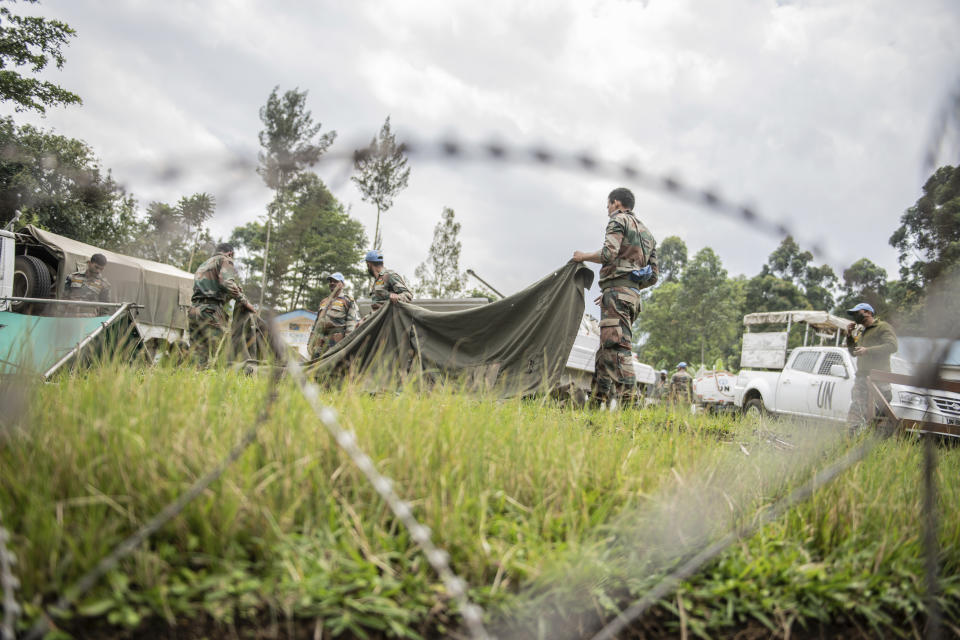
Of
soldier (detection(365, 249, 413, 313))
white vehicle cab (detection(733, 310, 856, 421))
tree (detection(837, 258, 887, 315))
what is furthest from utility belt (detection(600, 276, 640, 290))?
tree (detection(837, 258, 887, 315))

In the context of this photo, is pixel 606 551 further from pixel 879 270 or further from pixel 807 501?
pixel 879 270

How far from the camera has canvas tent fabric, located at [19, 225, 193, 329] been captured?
9.80 meters

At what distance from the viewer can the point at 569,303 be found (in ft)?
17.2

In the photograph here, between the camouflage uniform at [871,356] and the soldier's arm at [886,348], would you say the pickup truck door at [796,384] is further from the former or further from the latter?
the soldier's arm at [886,348]

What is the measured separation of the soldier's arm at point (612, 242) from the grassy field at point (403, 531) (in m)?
2.69

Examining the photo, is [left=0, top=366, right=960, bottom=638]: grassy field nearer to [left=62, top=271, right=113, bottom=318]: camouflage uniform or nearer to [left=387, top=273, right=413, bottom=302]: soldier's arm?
[left=387, top=273, right=413, bottom=302]: soldier's arm

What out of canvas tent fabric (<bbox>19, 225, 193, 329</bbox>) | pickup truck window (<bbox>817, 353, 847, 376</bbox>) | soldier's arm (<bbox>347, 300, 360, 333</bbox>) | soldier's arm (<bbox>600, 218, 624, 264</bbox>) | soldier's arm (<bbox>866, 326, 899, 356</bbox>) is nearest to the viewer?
soldier's arm (<bbox>600, 218, 624, 264</bbox>)

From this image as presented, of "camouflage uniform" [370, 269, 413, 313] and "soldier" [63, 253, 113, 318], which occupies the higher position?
"camouflage uniform" [370, 269, 413, 313]

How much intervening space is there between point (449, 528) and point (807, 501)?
164 cm

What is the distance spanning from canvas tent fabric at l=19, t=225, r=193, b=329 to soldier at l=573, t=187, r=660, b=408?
7581mm

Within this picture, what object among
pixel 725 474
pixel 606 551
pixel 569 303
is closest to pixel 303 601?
pixel 606 551

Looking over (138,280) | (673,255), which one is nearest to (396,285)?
(138,280)

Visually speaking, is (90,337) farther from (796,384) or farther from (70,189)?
(796,384)

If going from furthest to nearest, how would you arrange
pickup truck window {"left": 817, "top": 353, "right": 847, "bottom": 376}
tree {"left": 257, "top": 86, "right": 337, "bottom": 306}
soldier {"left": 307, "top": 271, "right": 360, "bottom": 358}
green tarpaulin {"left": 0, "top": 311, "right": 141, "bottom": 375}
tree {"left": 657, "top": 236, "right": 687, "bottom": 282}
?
tree {"left": 657, "top": 236, "right": 687, "bottom": 282} < pickup truck window {"left": 817, "top": 353, "right": 847, "bottom": 376} < soldier {"left": 307, "top": 271, "right": 360, "bottom": 358} < green tarpaulin {"left": 0, "top": 311, "right": 141, "bottom": 375} < tree {"left": 257, "top": 86, "right": 337, "bottom": 306}
